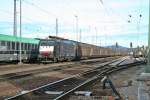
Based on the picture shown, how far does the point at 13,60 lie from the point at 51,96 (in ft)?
101

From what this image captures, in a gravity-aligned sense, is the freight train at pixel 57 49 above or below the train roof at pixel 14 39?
below

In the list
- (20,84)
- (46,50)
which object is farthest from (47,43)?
(20,84)

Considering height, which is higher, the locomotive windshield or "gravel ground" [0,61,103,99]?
the locomotive windshield

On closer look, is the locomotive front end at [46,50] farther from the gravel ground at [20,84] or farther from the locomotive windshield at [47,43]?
the gravel ground at [20,84]

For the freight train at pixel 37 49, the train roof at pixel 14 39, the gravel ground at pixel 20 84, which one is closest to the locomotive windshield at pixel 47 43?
the freight train at pixel 37 49

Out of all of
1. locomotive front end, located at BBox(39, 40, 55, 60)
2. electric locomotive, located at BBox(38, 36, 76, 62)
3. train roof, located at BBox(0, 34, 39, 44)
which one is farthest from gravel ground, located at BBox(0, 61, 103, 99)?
electric locomotive, located at BBox(38, 36, 76, 62)

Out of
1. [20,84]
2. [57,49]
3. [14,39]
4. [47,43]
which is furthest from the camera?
[47,43]

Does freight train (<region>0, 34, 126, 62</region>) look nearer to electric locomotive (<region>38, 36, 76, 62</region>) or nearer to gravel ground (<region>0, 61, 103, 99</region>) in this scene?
electric locomotive (<region>38, 36, 76, 62</region>)

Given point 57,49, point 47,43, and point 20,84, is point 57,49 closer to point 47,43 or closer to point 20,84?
point 47,43

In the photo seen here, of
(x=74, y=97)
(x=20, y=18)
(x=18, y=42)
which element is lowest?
(x=74, y=97)

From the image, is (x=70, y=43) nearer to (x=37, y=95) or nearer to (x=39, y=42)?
(x=39, y=42)

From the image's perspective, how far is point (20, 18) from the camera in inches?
1881

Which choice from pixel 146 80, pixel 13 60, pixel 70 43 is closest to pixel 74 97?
pixel 146 80

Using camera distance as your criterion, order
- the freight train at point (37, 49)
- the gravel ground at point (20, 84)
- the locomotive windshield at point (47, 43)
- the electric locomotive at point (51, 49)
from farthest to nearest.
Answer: the locomotive windshield at point (47, 43) < the electric locomotive at point (51, 49) < the freight train at point (37, 49) < the gravel ground at point (20, 84)
